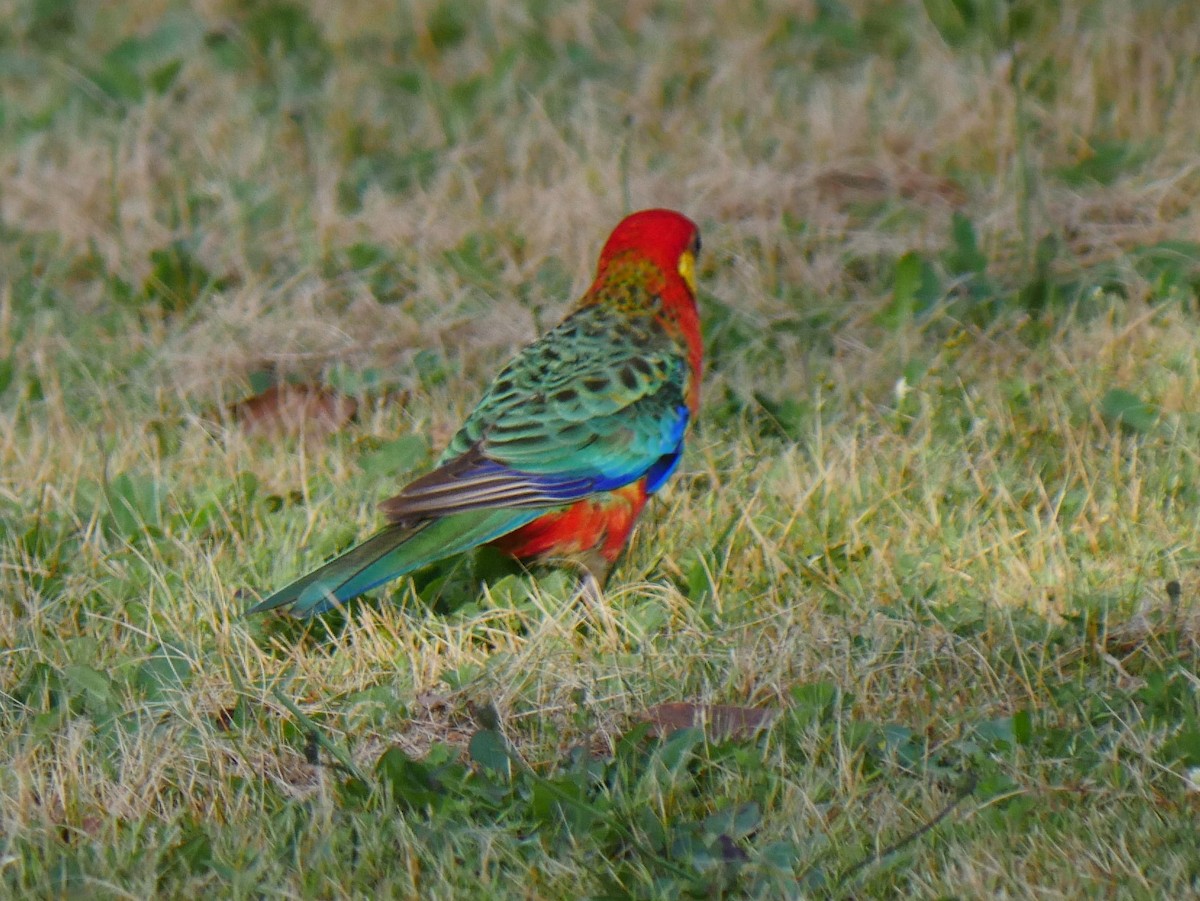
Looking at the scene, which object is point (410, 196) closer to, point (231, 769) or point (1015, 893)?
point (231, 769)

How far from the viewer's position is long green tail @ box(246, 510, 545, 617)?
3508 millimetres

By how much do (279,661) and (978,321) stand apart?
8.02 feet

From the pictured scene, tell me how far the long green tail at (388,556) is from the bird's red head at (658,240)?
2.85 ft

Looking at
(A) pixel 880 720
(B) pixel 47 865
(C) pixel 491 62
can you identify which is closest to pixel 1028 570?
(A) pixel 880 720

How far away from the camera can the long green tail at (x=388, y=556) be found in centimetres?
351

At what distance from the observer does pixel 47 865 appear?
284cm

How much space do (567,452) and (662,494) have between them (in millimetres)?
479

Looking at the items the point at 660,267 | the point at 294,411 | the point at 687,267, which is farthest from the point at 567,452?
the point at 294,411

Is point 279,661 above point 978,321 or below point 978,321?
above

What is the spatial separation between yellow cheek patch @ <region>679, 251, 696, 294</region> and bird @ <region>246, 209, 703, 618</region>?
53 mm

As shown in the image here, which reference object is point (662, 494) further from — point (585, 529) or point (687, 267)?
point (687, 267)

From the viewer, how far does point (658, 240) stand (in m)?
4.36

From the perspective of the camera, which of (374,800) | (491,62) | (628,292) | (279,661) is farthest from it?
(491,62)

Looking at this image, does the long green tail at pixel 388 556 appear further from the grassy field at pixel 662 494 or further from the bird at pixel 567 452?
the grassy field at pixel 662 494
